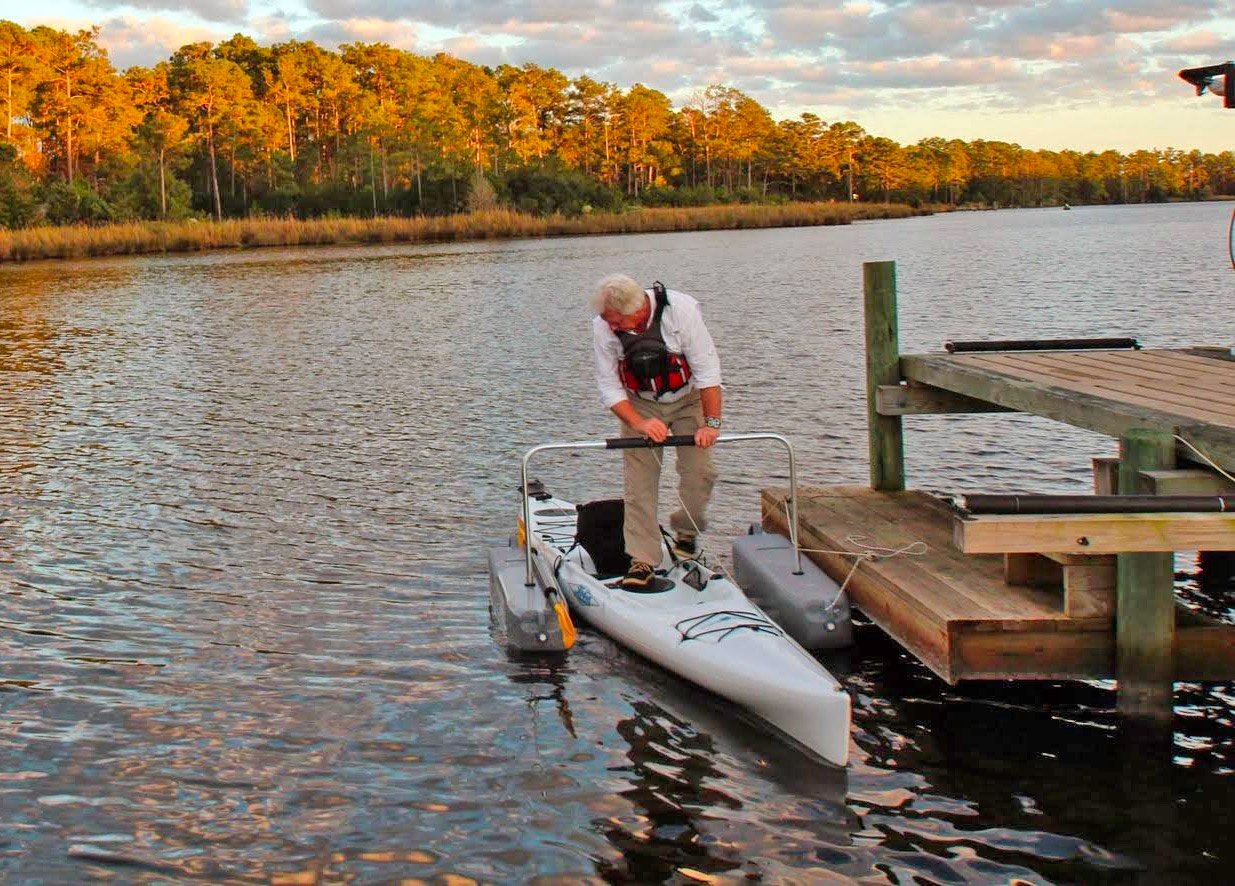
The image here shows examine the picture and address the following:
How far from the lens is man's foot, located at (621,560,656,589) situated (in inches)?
320

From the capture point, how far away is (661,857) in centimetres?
561

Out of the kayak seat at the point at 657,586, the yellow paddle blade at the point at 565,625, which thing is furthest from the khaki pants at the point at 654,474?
the yellow paddle blade at the point at 565,625

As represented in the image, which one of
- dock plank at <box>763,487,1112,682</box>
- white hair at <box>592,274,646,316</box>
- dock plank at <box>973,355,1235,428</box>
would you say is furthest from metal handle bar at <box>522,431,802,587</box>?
dock plank at <box>973,355,1235,428</box>

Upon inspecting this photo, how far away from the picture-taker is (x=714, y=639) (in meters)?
7.14

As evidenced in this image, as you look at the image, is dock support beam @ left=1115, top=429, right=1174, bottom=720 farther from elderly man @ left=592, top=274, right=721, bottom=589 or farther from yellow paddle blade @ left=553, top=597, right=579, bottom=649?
yellow paddle blade @ left=553, top=597, right=579, bottom=649

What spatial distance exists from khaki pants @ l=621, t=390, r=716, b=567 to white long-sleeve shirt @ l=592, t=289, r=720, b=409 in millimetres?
252

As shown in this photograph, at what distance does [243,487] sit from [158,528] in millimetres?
1748

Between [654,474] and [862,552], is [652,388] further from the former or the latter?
[862,552]

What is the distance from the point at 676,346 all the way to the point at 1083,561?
269cm

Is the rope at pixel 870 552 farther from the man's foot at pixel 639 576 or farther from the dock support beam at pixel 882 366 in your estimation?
the dock support beam at pixel 882 366

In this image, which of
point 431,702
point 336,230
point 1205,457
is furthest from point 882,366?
point 336,230

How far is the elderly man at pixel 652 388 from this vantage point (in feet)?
25.2

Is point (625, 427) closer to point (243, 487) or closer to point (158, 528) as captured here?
point (158, 528)

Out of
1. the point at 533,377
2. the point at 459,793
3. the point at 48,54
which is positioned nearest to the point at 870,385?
the point at 459,793
